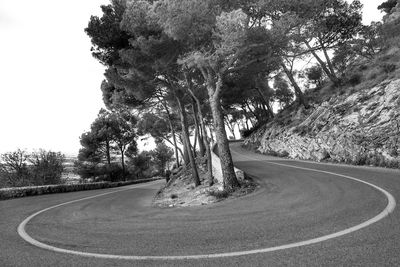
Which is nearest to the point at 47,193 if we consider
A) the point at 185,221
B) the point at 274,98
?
the point at 185,221

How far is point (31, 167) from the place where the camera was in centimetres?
3772

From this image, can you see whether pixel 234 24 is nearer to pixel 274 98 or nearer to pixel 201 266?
pixel 201 266

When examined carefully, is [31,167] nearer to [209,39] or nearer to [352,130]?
[209,39]

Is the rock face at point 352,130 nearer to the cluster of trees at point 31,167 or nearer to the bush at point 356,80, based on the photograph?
the bush at point 356,80

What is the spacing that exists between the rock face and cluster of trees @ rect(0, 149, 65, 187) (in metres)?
28.6

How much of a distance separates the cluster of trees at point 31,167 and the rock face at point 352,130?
2857 cm

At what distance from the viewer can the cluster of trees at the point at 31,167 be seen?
36375 millimetres

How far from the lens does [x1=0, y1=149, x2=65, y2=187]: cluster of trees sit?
36375 millimetres

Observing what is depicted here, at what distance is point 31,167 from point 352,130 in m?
36.8

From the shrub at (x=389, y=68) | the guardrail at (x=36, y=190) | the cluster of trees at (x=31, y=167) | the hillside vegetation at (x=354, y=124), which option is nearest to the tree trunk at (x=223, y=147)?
the hillside vegetation at (x=354, y=124)

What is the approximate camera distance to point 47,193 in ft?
64.8

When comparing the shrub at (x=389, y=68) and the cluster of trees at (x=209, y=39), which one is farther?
the shrub at (x=389, y=68)

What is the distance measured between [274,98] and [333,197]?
49.7m

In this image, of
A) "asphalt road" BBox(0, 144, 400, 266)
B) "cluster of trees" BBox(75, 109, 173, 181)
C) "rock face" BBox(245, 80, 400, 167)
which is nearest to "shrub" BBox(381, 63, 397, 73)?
"rock face" BBox(245, 80, 400, 167)
